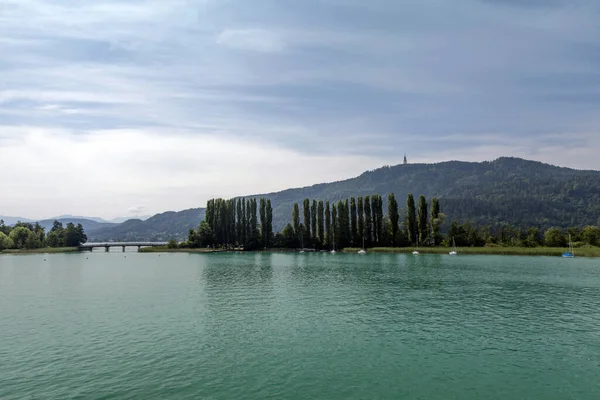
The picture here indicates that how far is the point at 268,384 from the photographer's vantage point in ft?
63.1

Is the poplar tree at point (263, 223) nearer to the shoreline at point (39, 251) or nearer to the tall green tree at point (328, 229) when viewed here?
the tall green tree at point (328, 229)

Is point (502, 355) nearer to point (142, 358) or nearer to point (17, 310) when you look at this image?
point (142, 358)

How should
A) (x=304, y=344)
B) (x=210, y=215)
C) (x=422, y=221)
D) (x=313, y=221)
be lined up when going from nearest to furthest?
(x=304, y=344) < (x=422, y=221) < (x=313, y=221) < (x=210, y=215)

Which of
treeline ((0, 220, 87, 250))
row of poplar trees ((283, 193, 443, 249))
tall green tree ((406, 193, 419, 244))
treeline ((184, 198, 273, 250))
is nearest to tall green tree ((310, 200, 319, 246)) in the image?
row of poplar trees ((283, 193, 443, 249))

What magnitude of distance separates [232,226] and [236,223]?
2.36m

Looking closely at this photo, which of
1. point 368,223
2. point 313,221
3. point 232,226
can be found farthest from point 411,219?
point 232,226

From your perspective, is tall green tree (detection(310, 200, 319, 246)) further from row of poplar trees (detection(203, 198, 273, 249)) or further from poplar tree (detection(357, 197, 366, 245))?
poplar tree (detection(357, 197, 366, 245))

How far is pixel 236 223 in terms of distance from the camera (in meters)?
174

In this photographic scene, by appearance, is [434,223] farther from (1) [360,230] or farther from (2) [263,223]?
(2) [263,223]

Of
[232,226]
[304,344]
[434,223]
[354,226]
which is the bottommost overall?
[304,344]

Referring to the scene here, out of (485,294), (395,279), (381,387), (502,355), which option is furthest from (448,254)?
(381,387)

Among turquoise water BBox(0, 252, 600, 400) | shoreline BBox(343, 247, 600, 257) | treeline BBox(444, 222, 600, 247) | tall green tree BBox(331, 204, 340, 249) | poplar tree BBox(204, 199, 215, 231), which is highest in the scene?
poplar tree BBox(204, 199, 215, 231)

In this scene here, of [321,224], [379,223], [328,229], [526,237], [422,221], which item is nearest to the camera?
[526,237]

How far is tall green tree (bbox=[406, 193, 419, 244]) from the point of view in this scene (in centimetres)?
13862
